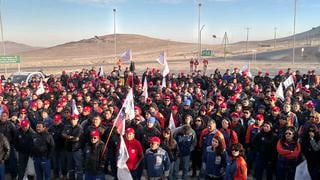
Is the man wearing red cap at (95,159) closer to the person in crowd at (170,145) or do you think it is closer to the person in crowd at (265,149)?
the person in crowd at (170,145)

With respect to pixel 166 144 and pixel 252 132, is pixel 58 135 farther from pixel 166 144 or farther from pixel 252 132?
pixel 252 132

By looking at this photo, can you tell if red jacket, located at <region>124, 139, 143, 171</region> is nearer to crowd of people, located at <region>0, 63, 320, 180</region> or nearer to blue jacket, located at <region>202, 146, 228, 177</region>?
crowd of people, located at <region>0, 63, 320, 180</region>

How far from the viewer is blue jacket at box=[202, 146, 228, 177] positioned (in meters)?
7.08

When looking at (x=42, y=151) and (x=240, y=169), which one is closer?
(x=240, y=169)

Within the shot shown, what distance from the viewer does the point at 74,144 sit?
8406 mm

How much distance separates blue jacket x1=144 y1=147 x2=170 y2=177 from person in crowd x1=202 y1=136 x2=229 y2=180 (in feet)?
2.48

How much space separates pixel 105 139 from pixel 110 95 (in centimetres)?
522

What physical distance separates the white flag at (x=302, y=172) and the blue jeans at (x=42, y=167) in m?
4.95

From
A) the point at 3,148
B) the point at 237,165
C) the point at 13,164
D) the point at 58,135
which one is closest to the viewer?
the point at 237,165

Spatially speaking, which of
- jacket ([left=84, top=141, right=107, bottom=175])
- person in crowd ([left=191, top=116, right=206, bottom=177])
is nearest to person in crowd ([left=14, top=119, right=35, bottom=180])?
jacket ([left=84, top=141, right=107, bottom=175])

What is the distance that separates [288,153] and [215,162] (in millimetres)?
1545

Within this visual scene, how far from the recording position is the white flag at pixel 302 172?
7.12 m

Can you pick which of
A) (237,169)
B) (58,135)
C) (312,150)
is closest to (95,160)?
(58,135)

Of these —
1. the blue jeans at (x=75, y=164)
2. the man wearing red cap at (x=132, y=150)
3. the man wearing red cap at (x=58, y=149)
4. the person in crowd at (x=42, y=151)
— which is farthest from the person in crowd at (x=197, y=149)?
the person in crowd at (x=42, y=151)
